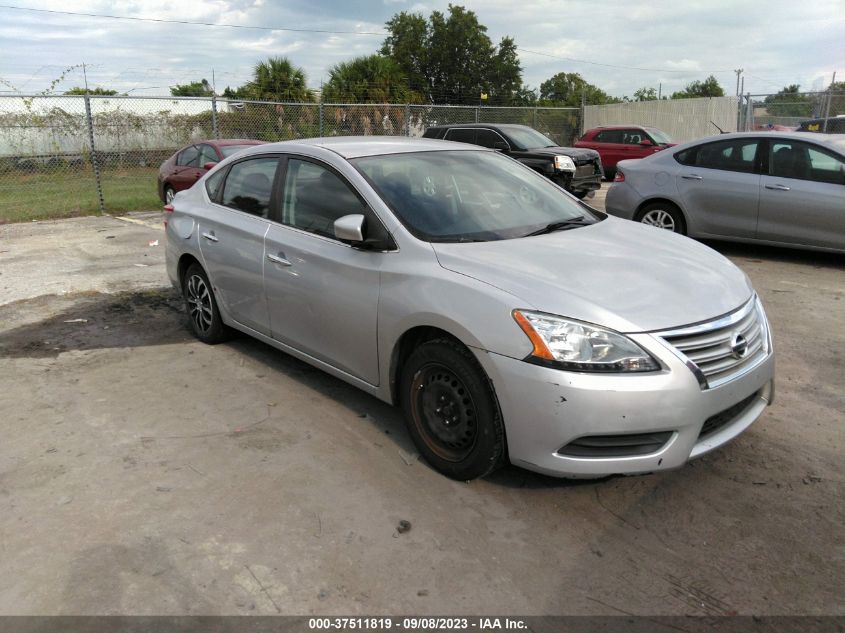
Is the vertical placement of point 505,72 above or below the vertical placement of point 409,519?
above

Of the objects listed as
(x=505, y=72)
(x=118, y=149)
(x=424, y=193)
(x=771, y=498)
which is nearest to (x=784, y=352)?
(x=771, y=498)

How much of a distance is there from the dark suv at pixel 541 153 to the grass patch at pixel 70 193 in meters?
6.98

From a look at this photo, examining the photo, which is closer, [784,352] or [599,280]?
[599,280]

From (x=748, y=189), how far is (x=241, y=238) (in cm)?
589

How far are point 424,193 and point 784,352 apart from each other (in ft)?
9.98

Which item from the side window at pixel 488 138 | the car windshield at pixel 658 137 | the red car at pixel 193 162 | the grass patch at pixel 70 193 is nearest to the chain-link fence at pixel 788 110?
the car windshield at pixel 658 137

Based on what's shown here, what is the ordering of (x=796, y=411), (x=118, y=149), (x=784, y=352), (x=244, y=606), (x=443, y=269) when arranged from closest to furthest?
1. (x=244, y=606)
2. (x=443, y=269)
3. (x=796, y=411)
4. (x=784, y=352)
5. (x=118, y=149)

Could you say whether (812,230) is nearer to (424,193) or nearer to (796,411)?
(796,411)

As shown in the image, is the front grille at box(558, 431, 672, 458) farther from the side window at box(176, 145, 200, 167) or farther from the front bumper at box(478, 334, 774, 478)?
the side window at box(176, 145, 200, 167)

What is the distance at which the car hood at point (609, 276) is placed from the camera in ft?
9.64

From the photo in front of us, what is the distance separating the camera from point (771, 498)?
3.17m

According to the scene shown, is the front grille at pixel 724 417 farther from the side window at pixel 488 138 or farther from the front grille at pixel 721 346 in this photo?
the side window at pixel 488 138

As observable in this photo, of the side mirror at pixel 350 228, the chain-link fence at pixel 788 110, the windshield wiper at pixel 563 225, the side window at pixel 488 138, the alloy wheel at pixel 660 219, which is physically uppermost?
the chain-link fence at pixel 788 110

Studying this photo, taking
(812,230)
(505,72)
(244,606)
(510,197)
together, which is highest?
(505,72)
